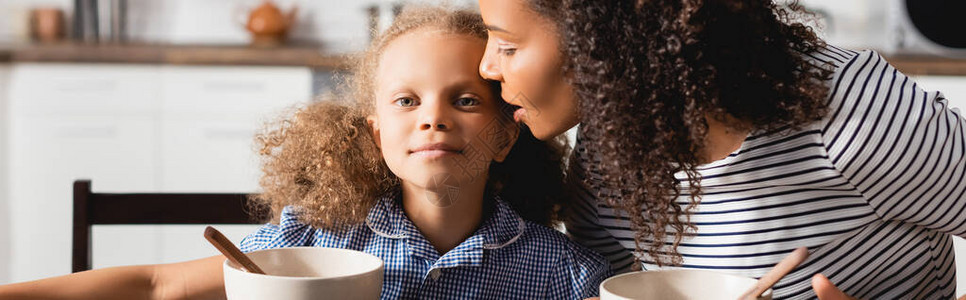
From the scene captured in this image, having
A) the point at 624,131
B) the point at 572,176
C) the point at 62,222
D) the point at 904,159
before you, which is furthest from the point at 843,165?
the point at 62,222

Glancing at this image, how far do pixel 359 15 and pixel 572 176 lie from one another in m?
2.36

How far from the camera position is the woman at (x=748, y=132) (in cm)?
67

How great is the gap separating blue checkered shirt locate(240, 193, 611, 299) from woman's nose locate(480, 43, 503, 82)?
0.18 m

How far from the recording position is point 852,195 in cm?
78

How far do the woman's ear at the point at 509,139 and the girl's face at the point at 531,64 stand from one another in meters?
0.12

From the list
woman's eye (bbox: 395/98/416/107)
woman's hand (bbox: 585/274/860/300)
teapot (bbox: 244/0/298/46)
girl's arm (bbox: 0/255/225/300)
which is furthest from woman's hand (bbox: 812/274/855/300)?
teapot (bbox: 244/0/298/46)

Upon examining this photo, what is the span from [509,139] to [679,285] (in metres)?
0.29

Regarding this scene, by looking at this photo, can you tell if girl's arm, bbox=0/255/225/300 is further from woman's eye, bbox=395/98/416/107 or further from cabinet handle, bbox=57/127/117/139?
cabinet handle, bbox=57/127/117/139

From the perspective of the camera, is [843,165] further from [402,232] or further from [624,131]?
[402,232]

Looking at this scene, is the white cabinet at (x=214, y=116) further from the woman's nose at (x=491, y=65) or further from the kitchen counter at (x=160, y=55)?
the woman's nose at (x=491, y=65)

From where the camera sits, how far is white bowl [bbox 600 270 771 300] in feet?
2.00

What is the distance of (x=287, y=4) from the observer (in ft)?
10.4

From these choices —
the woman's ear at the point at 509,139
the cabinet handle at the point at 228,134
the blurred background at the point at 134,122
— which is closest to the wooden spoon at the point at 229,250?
the woman's ear at the point at 509,139

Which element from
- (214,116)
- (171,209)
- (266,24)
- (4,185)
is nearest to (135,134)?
(214,116)
